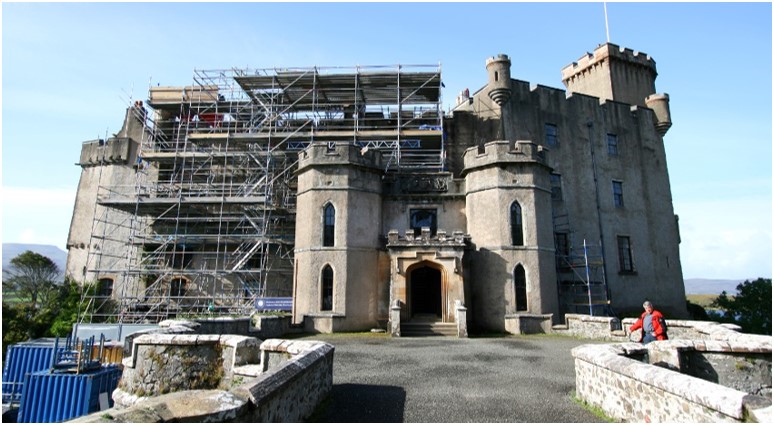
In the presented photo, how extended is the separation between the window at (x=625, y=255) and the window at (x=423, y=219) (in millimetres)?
12809

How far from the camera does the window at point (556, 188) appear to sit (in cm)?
2651

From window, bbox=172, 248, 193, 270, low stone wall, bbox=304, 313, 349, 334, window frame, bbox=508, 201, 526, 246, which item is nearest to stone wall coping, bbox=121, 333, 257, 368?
low stone wall, bbox=304, 313, 349, 334

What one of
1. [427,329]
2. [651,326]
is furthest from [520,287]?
[651,326]

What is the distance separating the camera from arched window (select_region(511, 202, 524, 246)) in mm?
20016

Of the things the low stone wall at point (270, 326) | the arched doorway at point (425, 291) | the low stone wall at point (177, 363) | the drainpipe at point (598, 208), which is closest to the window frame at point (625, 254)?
the drainpipe at point (598, 208)

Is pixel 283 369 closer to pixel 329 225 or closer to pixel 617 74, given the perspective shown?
pixel 329 225

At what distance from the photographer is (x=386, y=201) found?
22469mm

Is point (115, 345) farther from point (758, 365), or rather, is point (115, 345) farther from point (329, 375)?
point (758, 365)

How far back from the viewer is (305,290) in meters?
19.7

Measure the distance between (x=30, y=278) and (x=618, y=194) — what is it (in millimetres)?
40781

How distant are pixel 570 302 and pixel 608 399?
17.9m

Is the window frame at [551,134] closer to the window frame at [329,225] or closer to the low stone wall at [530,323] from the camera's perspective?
the low stone wall at [530,323]

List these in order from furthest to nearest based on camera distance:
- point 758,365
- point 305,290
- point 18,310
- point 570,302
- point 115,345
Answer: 1. point 18,310
2. point 570,302
3. point 305,290
4. point 115,345
5. point 758,365

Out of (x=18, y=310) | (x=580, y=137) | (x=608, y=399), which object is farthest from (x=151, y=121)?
(x=608, y=399)
